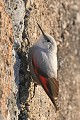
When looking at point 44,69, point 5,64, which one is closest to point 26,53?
point 44,69

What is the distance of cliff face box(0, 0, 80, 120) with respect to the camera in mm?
2943

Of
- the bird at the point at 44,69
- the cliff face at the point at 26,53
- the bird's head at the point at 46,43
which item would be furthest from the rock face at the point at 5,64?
the bird's head at the point at 46,43

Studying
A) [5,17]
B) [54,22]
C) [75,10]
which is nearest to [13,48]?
[5,17]

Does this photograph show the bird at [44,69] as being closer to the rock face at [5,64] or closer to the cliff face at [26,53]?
the cliff face at [26,53]

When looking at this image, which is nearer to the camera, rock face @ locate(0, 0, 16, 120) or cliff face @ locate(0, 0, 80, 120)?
rock face @ locate(0, 0, 16, 120)

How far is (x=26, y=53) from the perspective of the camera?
386 cm

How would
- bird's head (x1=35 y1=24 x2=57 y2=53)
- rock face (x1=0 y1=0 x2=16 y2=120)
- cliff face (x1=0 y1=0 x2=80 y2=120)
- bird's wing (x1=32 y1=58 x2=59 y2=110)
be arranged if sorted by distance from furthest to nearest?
bird's head (x1=35 y1=24 x2=57 y2=53), bird's wing (x1=32 y1=58 x2=59 y2=110), cliff face (x1=0 y1=0 x2=80 y2=120), rock face (x1=0 y1=0 x2=16 y2=120)

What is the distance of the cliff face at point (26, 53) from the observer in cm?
294


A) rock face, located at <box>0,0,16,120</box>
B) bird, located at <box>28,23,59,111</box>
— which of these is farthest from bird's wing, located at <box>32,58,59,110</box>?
rock face, located at <box>0,0,16,120</box>

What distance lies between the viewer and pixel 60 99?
5.23 metres

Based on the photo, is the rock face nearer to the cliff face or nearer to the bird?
the cliff face

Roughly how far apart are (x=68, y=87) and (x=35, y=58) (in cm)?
176

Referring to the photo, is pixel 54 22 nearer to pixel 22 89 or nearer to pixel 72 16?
pixel 72 16

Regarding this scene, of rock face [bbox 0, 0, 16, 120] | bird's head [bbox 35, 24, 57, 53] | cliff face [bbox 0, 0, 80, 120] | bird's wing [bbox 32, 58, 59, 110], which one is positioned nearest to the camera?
rock face [bbox 0, 0, 16, 120]
